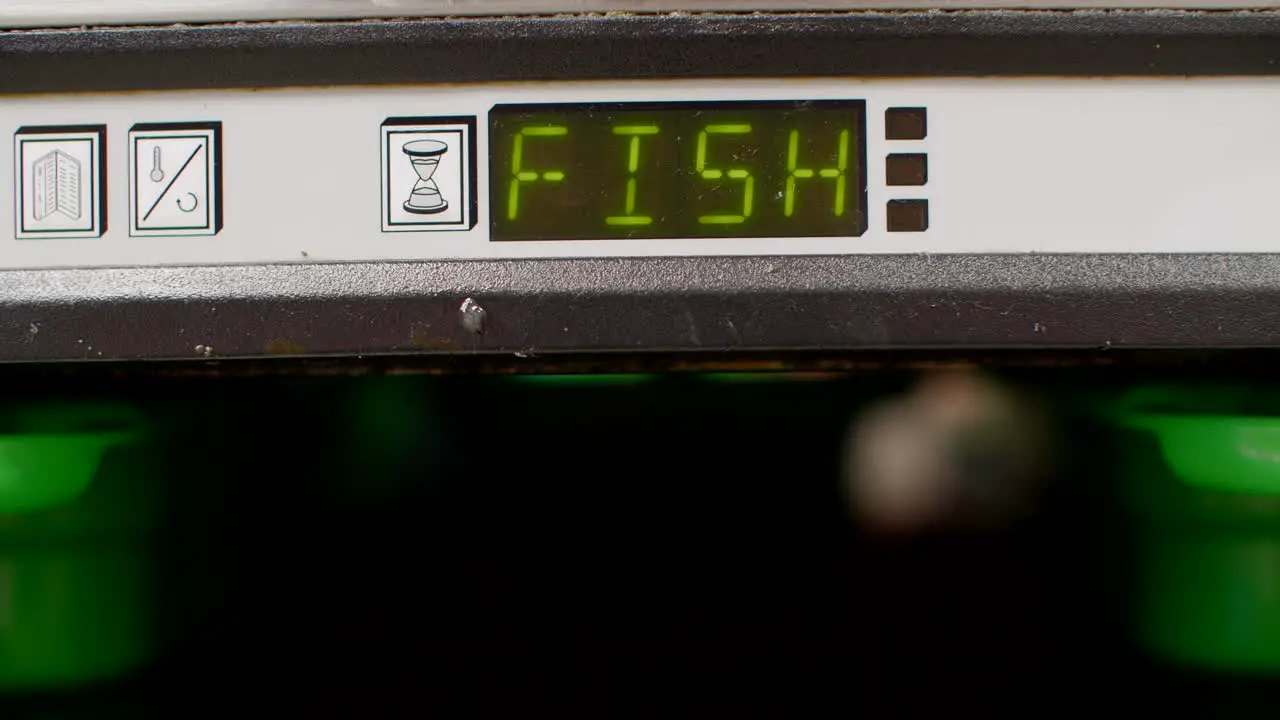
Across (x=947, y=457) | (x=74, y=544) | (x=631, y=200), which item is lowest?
(x=74, y=544)

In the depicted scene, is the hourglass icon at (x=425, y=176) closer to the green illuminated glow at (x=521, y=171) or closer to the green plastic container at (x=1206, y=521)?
the green illuminated glow at (x=521, y=171)

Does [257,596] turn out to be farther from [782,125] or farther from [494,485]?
[782,125]

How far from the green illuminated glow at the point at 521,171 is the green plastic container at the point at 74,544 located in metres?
1.16

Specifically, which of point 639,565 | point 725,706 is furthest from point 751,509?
point 725,706

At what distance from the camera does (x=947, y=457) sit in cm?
183

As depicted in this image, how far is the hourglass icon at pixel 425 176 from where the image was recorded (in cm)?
119

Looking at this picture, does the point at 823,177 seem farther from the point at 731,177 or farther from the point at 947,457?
the point at 947,457

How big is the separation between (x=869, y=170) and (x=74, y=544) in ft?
5.74

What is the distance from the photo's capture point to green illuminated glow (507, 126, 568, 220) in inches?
46.4

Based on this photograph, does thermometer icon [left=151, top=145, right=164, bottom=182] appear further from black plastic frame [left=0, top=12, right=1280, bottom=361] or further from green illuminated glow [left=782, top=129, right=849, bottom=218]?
green illuminated glow [left=782, top=129, right=849, bottom=218]

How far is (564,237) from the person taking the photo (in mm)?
1181

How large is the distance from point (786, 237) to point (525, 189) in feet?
1.19

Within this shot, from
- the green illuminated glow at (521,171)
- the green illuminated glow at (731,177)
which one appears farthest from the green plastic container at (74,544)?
the green illuminated glow at (731,177)

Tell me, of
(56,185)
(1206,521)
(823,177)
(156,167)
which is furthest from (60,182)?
(1206,521)
